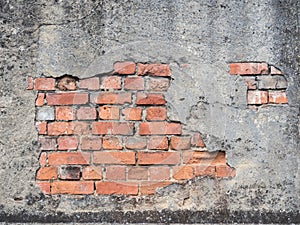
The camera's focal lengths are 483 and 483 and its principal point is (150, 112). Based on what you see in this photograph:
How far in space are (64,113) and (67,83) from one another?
0.18m

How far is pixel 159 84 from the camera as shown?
2832 mm

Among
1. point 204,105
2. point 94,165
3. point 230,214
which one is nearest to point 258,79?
point 204,105

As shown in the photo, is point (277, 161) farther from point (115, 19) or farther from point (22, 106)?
point (22, 106)

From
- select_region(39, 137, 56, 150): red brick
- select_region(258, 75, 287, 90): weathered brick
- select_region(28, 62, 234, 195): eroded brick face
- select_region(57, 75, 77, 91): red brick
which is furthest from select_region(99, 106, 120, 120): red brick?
select_region(258, 75, 287, 90): weathered brick

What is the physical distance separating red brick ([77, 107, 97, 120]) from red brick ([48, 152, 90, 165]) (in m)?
0.21

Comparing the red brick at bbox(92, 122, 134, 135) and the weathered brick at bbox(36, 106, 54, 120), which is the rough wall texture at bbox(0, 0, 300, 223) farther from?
the red brick at bbox(92, 122, 134, 135)

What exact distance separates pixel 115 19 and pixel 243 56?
79 centimetres

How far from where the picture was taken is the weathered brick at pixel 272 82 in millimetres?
2830

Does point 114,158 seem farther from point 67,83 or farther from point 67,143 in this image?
point 67,83

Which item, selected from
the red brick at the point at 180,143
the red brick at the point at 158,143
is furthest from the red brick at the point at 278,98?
the red brick at the point at 158,143

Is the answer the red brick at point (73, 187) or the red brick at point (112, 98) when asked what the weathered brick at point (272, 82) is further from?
the red brick at point (73, 187)

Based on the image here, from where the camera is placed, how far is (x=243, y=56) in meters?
2.83

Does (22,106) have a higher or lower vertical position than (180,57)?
lower

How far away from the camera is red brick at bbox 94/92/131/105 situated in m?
2.83
